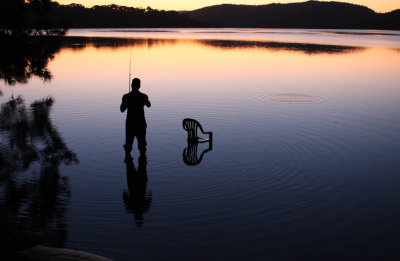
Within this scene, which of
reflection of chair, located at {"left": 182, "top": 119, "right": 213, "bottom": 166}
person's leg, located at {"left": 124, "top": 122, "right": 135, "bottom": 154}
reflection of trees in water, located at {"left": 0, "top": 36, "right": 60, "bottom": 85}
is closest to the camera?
person's leg, located at {"left": 124, "top": 122, "right": 135, "bottom": 154}

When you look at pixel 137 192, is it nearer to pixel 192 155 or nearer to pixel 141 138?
pixel 141 138

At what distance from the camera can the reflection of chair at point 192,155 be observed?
1081cm

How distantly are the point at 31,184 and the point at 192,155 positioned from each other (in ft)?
13.9

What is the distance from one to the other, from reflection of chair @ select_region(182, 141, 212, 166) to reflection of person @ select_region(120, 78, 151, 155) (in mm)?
1227

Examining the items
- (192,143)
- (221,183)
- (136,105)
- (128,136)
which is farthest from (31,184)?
(192,143)

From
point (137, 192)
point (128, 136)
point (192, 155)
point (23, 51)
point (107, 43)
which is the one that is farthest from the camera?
point (107, 43)

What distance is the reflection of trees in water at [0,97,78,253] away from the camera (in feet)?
21.9

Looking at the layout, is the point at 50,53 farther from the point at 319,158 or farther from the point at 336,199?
the point at 336,199

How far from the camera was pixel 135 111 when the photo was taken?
10.4 m

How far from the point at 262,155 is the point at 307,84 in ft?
57.1

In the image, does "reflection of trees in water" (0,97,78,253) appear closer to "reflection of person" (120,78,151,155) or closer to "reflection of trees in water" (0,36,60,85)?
"reflection of person" (120,78,151,155)

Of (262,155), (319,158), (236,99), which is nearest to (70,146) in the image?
(262,155)

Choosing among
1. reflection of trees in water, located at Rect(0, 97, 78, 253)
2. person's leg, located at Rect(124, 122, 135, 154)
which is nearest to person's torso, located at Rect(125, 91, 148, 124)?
person's leg, located at Rect(124, 122, 135, 154)

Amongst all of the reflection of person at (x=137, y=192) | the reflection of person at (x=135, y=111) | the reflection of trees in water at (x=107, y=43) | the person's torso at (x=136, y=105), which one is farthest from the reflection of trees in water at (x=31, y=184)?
the reflection of trees in water at (x=107, y=43)
